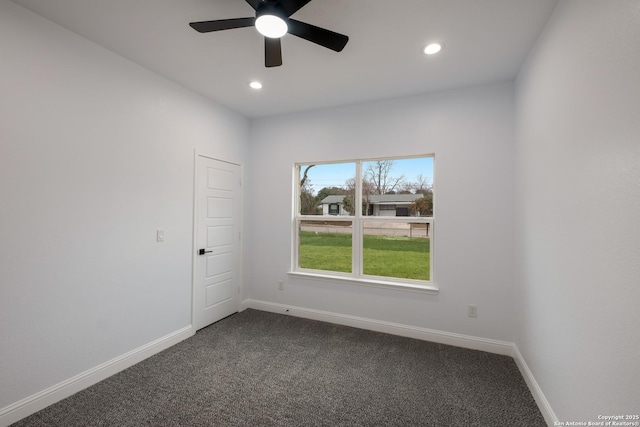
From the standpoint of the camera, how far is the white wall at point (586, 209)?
111cm

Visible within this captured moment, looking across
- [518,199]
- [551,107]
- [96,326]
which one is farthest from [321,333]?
[551,107]

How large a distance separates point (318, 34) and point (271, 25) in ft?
0.93

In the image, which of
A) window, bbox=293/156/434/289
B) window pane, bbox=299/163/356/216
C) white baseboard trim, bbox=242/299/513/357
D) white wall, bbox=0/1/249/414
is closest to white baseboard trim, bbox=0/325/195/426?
white wall, bbox=0/1/249/414

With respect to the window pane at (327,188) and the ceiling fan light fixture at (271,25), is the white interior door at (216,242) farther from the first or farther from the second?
the ceiling fan light fixture at (271,25)

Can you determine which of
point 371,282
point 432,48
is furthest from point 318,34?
point 371,282

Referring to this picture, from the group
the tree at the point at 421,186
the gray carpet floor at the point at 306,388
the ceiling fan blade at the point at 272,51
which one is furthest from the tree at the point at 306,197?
the ceiling fan blade at the point at 272,51

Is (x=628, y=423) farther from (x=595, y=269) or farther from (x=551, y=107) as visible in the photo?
(x=551, y=107)

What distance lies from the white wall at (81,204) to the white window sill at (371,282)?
57.8 inches

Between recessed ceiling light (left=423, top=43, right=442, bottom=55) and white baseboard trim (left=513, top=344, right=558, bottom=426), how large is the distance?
2676mm

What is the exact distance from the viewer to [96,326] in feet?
7.42

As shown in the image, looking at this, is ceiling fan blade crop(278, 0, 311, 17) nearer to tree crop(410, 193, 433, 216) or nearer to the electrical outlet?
tree crop(410, 193, 433, 216)

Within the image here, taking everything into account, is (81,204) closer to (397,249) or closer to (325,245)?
(325,245)

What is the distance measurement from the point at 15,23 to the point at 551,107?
141 inches

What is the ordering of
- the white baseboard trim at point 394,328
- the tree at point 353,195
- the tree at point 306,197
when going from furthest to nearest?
the tree at point 306,197
the tree at point 353,195
the white baseboard trim at point 394,328
